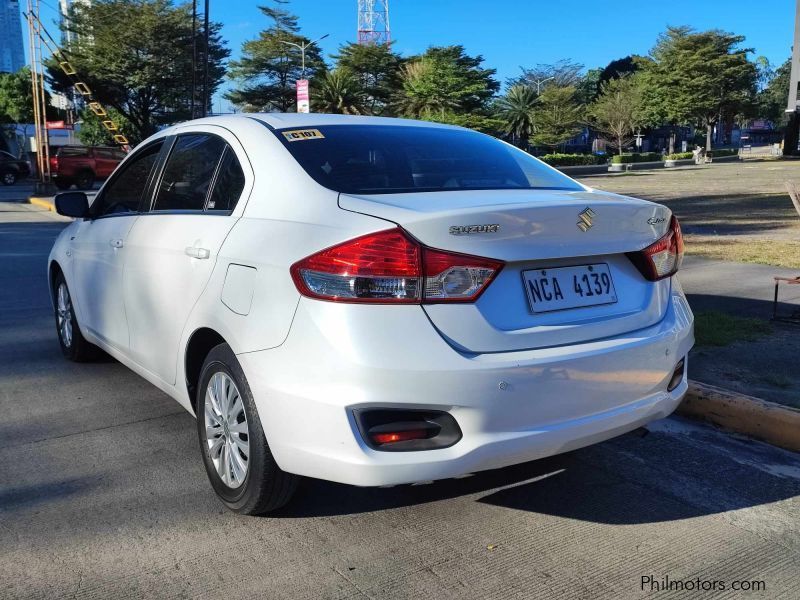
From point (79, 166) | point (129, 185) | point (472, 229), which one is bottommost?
point (472, 229)

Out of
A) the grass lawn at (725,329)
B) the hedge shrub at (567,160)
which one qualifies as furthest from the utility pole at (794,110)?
the grass lawn at (725,329)


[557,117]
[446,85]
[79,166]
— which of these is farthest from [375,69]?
[79,166]

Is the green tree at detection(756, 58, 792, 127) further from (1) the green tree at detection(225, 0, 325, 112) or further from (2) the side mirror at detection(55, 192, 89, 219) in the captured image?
(2) the side mirror at detection(55, 192, 89, 219)

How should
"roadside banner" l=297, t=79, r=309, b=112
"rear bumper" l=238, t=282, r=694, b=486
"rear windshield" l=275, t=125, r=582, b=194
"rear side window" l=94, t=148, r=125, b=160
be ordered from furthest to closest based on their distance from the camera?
"rear side window" l=94, t=148, r=125, b=160 < "roadside banner" l=297, t=79, r=309, b=112 < "rear windshield" l=275, t=125, r=582, b=194 < "rear bumper" l=238, t=282, r=694, b=486

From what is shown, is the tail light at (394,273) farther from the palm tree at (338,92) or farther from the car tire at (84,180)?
the palm tree at (338,92)

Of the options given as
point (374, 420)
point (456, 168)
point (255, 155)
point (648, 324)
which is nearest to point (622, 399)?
point (648, 324)

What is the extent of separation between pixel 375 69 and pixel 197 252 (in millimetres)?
64141

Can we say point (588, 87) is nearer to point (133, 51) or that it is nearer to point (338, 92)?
point (338, 92)

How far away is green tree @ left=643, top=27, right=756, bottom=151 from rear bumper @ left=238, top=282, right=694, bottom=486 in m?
72.9

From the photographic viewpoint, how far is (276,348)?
2.75m

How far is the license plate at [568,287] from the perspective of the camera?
9.19 feet

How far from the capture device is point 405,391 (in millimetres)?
2555

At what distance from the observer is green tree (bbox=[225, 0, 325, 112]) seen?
63000mm

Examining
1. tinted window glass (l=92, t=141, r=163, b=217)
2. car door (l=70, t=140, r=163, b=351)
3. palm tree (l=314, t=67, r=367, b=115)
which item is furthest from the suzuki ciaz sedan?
palm tree (l=314, t=67, r=367, b=115)
